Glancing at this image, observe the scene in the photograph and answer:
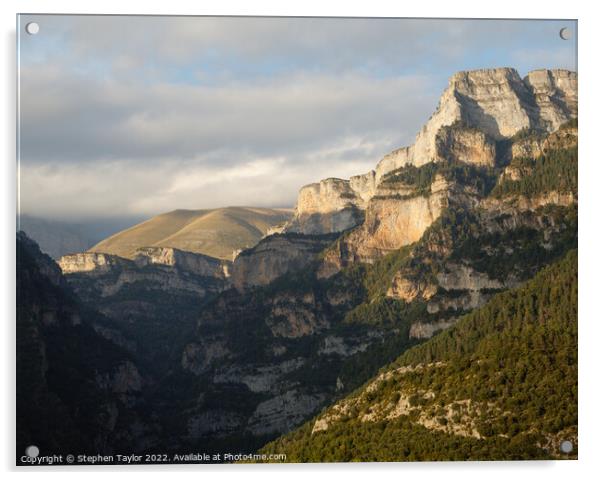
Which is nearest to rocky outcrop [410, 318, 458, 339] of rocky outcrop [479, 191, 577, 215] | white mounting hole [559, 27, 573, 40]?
rocky outcrop [479, 191, 577, 215]

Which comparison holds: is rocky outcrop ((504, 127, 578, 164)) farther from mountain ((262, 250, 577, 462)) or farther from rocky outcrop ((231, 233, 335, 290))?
rocky outcrop ((231, 233, 335, 290))

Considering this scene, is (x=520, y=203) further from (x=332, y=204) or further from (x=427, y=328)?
(x=332, y=204)

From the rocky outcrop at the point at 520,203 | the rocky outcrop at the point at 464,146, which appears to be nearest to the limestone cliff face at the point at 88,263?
the rocky outcrop at the point at 464,146

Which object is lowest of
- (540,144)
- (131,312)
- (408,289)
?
(131,312)

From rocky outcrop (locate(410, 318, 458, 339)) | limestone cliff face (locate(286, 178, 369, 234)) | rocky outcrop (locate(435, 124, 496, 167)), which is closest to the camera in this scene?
rocky outcrop (locate(410, 318, 458, 339))

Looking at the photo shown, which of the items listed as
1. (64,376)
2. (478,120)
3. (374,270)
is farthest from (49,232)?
(478,120)

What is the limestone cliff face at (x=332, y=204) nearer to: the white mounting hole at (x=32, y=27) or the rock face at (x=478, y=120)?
the rock face at (x=478, y=120)
